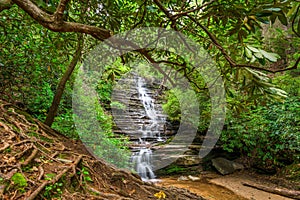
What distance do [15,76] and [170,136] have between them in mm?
6328

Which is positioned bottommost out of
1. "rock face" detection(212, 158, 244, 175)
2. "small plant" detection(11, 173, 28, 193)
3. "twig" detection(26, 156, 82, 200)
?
"rock face" detection(212, 158, 244, 175)

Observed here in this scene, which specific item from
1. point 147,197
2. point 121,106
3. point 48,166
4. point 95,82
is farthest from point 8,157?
point 121,106

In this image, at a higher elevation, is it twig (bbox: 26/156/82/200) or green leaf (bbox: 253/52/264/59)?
green leaf (bbox: 253/52/264/59)

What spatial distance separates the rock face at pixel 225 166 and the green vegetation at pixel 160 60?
48 cm

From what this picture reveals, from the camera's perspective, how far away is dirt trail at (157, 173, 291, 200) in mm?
4678

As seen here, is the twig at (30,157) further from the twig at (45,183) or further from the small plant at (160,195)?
the small plant at (160,195)

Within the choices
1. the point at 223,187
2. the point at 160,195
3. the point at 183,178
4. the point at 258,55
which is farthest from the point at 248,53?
the point at 183,178

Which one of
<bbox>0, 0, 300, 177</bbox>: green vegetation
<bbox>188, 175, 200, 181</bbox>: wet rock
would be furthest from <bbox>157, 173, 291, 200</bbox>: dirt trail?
<bbox>0, 0, 300, 177</bbox>: green vegetation

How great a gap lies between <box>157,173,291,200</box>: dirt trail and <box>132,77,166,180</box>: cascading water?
0.72 metres

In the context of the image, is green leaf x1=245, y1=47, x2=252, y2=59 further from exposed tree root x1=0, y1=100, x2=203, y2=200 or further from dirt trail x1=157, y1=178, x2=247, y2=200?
dirt trail x1=157, y1=178, x2=247, y2=200

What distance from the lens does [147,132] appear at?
8.92 m

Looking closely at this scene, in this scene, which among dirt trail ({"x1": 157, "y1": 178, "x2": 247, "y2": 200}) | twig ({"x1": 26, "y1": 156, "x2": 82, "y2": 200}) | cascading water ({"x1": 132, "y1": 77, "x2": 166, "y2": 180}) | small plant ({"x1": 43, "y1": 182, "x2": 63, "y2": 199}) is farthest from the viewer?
cascading water ({"x1": 132, "y1": 77, "x2": 166, "y2": 180})

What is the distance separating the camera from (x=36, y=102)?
4.27m

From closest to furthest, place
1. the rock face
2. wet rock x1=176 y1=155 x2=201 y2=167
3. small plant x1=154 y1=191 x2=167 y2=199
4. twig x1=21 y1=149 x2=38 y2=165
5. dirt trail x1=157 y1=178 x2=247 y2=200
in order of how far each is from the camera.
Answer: twig x1=21 y1=149 x2=38 y2=165, small plant x1=154 y1=191 x2=167 y2=199, dirt trail x1=157 y1=178 x2=247 y2=200, the rock face, wet rock x1=176 y1=155 x2=201 y2=167
